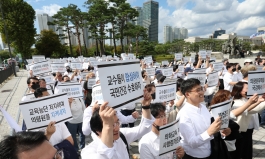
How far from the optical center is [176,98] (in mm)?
4480

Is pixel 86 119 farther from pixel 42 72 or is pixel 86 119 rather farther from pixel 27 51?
pixel 27 51

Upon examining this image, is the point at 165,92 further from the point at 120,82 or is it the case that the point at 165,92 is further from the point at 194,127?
the point at 120,82

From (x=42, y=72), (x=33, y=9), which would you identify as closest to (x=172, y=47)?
(x=33, y=9)

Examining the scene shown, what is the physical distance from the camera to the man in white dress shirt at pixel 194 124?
248 centimetres

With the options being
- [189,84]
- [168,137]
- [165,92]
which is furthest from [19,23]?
[168,137]

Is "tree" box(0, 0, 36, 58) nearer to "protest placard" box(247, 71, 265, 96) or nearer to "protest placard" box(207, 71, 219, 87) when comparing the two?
"protest placard" box(207, 71, 219, 87)

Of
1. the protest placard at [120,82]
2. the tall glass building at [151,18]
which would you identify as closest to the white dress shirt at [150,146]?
the protest placard at [120,82]

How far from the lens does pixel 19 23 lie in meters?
34.4

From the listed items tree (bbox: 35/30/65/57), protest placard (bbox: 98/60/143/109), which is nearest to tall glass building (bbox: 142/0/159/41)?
tree (bbox: 35/30/65/57)

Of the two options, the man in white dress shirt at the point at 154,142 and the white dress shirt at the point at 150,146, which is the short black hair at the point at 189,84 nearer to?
the man in white dress shirt at the point at 154,142

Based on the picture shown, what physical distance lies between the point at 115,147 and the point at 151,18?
108645 millimetres

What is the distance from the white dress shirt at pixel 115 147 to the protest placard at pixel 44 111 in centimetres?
110

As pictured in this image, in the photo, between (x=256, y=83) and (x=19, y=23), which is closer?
(x=256, y=83)

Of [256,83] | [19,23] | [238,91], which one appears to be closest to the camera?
[256,83]
